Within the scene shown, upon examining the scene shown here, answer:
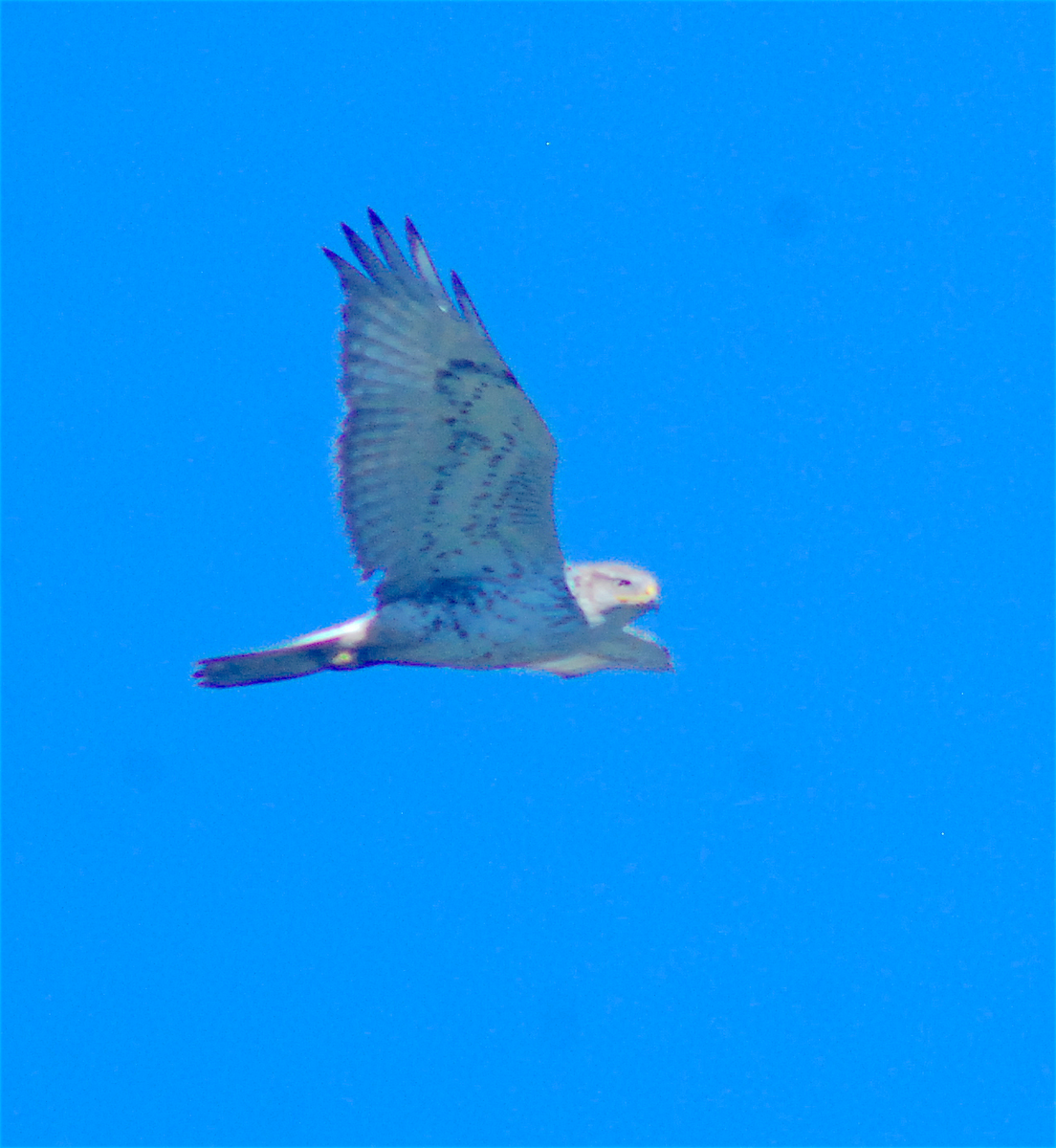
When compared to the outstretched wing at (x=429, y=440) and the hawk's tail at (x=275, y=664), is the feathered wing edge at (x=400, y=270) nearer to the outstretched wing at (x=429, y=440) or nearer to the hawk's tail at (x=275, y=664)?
the outstretched wing at (x=429, y=440)

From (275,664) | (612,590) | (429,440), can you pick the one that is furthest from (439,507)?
(275,664)

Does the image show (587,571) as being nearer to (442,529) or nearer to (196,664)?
(442,529)

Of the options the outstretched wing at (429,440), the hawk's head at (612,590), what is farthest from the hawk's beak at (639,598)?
the outstretched wing at (429,440)

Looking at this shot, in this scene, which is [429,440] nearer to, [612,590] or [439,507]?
[439,507]

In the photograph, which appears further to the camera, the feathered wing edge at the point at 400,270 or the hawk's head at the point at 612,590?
the hawk's head at the point at 612,590

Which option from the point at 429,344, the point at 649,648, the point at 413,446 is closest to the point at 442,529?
the point at 413,446

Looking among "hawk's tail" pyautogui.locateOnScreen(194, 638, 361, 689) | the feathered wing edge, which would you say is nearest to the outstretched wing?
the feathered wing edge

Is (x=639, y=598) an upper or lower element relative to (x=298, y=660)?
upper
